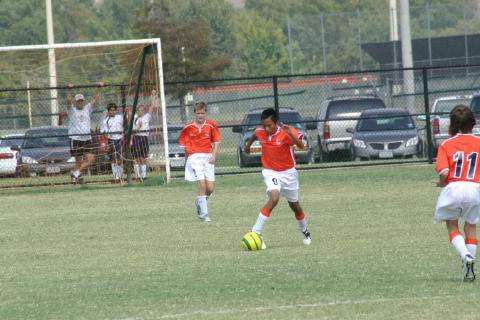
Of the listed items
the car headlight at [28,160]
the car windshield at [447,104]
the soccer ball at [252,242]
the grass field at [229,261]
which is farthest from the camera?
the car windshield at [447,104]

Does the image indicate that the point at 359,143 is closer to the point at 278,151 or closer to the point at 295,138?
the point at 278,151

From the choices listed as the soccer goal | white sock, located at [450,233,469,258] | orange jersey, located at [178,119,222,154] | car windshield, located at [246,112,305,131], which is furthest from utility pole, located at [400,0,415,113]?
white sock, located at [450,233,469,258]

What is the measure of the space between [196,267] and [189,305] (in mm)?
2432

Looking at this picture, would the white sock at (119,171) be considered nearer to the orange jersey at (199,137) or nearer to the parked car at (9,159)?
the parked car at (9,159)

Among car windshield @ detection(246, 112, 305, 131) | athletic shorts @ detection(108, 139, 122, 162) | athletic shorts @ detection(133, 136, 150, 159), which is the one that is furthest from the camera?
car windshield @ detection(246, 112, 305, 131)

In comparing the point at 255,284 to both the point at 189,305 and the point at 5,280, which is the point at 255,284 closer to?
the point at 189,305

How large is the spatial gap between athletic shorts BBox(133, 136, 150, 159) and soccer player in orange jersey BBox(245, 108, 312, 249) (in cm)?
1137

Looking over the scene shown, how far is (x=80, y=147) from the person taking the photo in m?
25.8

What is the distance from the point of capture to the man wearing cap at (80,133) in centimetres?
2538

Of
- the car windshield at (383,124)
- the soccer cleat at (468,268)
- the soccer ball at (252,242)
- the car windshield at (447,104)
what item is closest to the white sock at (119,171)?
the car windshield at (383,124)

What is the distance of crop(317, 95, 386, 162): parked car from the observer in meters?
30.6

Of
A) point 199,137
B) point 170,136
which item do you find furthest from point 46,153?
point 199,137

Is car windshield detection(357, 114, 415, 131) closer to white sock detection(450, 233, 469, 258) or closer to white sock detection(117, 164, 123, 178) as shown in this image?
white sock detection(117, 164, 123, 178)

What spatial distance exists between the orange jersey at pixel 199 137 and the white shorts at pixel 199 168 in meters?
0.09
